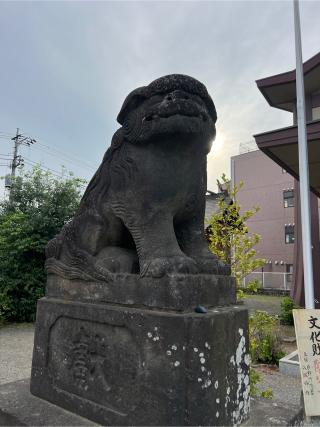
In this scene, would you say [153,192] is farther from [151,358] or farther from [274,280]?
[274,280]

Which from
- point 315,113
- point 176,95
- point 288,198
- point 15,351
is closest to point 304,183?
point 176,95

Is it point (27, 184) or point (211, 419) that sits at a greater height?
point (27, 184)

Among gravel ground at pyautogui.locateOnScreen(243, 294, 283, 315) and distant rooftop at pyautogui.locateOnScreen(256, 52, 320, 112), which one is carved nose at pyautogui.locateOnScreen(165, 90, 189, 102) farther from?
distant rooftop at pyautogui.locateOnScreen(256, 52, 320, 112)

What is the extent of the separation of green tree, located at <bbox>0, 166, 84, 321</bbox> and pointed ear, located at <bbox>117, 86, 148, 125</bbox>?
258 inches

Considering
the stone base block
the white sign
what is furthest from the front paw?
the white sign

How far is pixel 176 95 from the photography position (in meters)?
1.96

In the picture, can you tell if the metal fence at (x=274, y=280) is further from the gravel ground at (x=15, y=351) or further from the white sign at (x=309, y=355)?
the white sign at (x=309, y=355)

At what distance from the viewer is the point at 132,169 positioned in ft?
6.96

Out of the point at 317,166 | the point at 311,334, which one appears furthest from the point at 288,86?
the point at 311,334

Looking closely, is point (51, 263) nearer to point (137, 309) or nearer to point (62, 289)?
point (62, 289)

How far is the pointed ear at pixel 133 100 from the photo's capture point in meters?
2.10

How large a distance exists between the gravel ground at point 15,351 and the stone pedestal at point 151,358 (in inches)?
→ 112

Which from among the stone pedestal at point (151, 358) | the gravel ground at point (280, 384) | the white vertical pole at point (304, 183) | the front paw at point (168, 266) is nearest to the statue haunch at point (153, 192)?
the front paw at point (168, 266)

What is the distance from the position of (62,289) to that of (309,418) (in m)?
2.12
